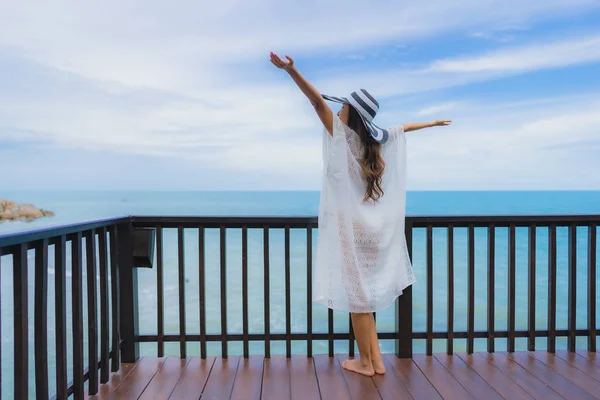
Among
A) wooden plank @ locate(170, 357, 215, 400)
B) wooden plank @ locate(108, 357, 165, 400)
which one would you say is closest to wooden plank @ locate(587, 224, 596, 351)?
wooden plank @ locate(170, 357, 215, 400)

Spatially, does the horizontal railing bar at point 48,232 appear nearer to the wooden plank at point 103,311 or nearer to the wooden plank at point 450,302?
the wooden plank at point 103,311

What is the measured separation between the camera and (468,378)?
94.9 inches

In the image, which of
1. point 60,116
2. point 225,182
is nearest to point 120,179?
point 225,182

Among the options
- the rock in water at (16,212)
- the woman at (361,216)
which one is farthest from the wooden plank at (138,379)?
the rock in water at (16,212)

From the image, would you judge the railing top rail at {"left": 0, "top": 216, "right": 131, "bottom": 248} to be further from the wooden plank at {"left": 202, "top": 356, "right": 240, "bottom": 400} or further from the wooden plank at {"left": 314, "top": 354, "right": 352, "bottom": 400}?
the wooden plank at {"left": 314, "top": 354, "right": 352, "bottom": 400}

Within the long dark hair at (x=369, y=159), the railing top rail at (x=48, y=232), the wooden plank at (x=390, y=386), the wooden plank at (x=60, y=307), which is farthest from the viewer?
the long dark hair at (x=369, y=159)

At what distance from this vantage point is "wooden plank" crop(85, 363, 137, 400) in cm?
222

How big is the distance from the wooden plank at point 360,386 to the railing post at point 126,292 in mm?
1305

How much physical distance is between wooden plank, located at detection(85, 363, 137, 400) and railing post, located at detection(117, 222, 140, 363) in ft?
0.27

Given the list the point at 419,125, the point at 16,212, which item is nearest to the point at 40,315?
the point at 419,125

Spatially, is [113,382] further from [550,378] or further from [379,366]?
[550,378]

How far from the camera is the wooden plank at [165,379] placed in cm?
223

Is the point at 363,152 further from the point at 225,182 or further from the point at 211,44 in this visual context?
the point at 211,44

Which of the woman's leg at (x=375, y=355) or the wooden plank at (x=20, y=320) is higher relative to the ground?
the wooden plank at (x=20, y=320)
